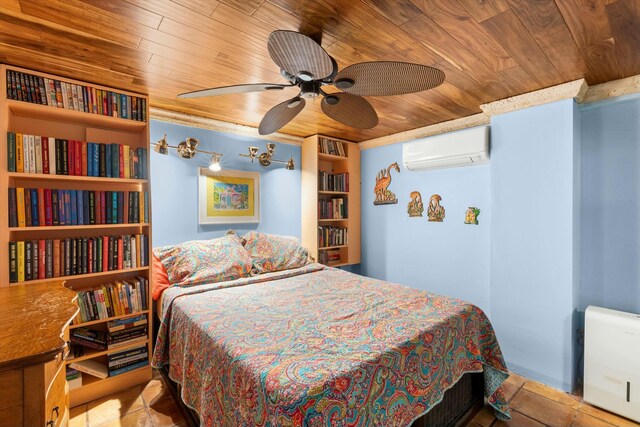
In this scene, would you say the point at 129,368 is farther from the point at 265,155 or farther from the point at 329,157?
the point at 329,157

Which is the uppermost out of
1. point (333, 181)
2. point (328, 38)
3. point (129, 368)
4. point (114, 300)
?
point (328, 38)

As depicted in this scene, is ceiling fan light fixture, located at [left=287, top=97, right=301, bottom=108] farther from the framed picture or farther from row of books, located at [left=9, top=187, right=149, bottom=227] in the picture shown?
the framed picture

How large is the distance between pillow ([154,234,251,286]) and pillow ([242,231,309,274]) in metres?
0.12

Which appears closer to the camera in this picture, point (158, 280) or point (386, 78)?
point (386, 78)

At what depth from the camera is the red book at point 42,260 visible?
1.91 metres

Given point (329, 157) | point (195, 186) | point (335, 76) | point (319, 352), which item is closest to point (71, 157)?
point (195, 186)

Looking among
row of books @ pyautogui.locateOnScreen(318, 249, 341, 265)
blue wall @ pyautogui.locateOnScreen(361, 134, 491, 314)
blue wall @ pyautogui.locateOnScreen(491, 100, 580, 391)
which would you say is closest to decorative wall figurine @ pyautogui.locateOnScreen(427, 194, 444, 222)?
blue wall @ pyautogui.locateOnScreen(361, 134, 491, 314)

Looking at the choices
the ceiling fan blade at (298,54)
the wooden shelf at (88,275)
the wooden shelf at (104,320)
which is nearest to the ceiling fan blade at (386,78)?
the ceiling fan blade at (298,54)

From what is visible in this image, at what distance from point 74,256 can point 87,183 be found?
0.56 m

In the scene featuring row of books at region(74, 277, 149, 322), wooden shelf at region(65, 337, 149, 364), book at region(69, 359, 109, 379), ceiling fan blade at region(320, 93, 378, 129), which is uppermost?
ceiling fan blade at region(320, 93, 378, 129)

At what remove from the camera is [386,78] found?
54.8 inches

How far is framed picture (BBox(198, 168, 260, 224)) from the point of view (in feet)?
9.49

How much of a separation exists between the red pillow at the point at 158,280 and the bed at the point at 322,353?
218mm

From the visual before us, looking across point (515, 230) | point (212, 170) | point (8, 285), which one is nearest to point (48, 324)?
point (8, 285)
